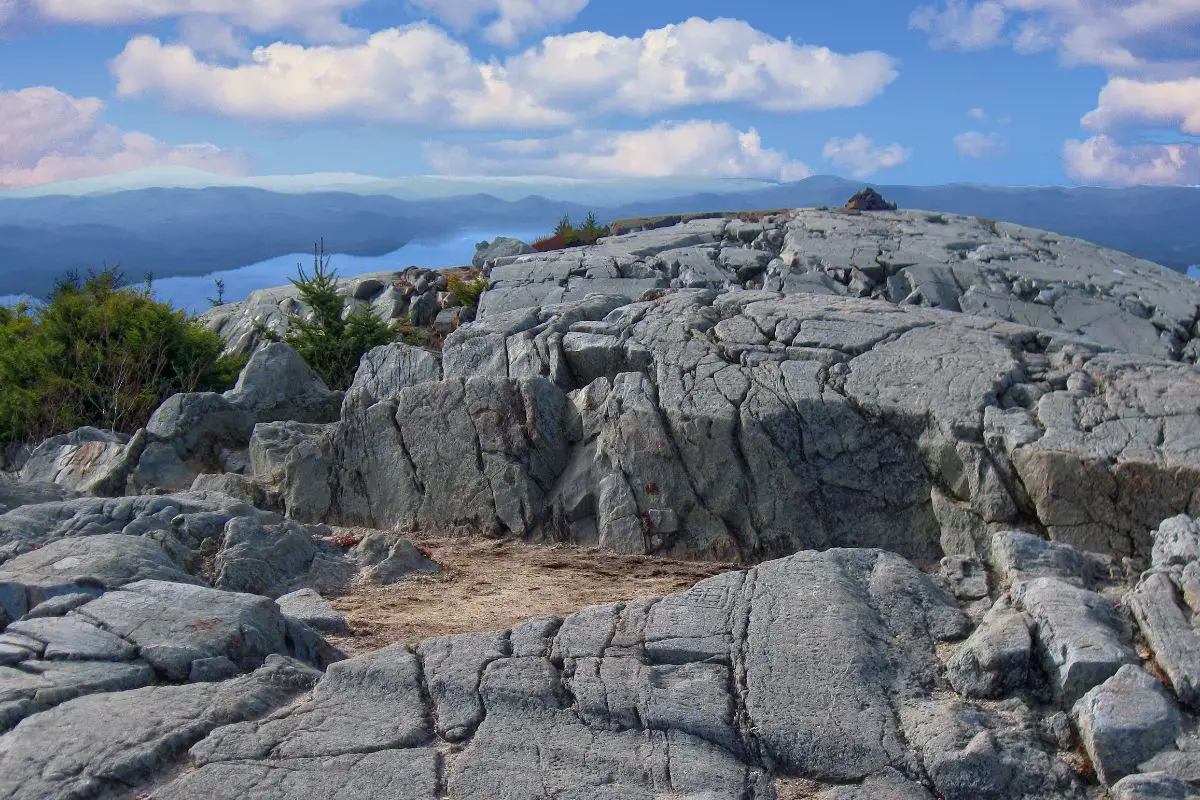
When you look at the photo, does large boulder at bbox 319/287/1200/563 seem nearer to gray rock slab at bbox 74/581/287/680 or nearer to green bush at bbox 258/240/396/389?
gray rock slab at bbox 74/581/287/680

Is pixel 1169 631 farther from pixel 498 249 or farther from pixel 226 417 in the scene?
pixel 498 249

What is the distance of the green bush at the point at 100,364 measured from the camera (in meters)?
17.5

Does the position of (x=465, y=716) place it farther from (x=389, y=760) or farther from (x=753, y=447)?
(x=753, y=447)

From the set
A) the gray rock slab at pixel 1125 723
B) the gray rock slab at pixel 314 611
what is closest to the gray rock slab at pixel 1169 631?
the gray rock slab at pixel 1125 723

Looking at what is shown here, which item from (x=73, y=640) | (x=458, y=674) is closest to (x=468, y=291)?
(x=73, y=640)

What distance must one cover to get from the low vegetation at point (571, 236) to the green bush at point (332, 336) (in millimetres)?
13086

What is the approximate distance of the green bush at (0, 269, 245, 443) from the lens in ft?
57.4

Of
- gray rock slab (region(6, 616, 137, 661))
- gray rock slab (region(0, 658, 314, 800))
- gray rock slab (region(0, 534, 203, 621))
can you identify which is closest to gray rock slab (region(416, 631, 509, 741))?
gray rock slab (region(0, 658, 314, 800))

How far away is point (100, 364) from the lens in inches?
722

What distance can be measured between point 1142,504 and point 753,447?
12.0ft

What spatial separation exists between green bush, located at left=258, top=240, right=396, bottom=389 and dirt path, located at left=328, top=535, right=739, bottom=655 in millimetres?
8797

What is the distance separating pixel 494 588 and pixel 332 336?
11.4 meters

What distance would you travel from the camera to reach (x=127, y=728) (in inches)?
222

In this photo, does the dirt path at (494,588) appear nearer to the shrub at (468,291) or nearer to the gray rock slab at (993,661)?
the gray rock slab at (993,661)
